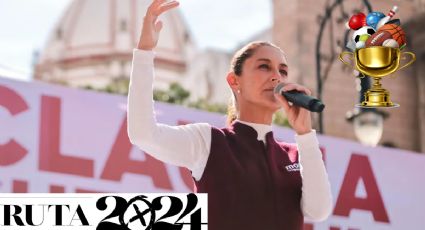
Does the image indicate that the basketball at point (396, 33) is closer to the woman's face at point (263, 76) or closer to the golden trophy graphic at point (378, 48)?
the golden trophy graphic at point (378, 48)

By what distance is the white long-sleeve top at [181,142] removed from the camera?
2416mm

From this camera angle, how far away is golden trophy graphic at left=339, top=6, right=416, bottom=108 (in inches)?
101

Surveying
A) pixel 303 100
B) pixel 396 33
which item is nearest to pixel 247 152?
pixel 303 100

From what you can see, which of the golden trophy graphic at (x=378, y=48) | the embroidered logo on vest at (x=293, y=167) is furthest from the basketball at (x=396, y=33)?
the embroidered logo on vest at (x=293, y=167)

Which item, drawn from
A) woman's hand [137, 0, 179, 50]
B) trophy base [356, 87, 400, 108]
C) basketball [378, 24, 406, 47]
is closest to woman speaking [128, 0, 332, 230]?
woman's hand [137, 0, 179, 50]

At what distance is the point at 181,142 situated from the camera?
2561 mm

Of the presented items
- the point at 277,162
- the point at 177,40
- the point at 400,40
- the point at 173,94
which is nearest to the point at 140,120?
the point at 277,162

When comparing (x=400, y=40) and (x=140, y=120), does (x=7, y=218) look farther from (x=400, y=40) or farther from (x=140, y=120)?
(x=400, y=40)

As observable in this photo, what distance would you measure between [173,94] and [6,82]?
1785 centimetres

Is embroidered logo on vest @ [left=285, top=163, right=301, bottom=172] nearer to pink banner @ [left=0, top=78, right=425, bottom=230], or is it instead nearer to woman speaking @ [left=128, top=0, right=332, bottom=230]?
woman speaking @ [left=128, top=0, right=332, bottom=230]

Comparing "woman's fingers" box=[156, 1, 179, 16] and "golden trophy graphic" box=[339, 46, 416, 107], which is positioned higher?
"woman's fingers" box=[156, 1, 179, 16]

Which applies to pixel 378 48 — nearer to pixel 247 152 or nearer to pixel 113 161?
pixel 247 152

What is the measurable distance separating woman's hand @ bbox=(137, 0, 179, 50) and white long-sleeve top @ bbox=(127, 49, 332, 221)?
0.03m

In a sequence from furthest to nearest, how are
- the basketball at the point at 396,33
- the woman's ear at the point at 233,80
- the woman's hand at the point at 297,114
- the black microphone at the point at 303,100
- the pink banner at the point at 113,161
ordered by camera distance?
the pink banner at the point at 113,161, the woman's ear at the point at 233,80, the basketball at the point at 396,33, the woman's hand at the point at 297,114, the black microphone at the point at 303,100
